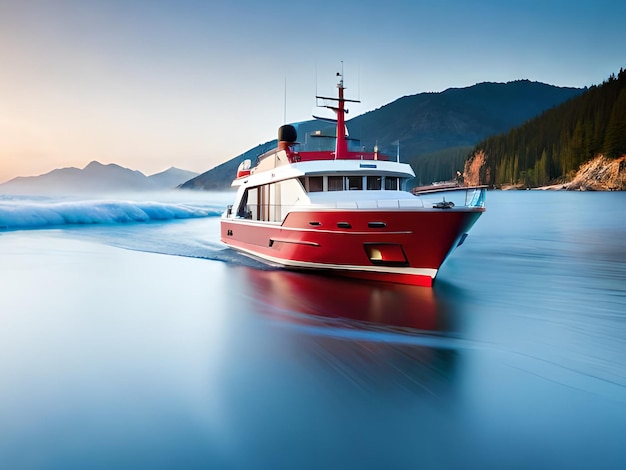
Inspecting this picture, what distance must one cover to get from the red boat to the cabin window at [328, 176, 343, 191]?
0.03 meters

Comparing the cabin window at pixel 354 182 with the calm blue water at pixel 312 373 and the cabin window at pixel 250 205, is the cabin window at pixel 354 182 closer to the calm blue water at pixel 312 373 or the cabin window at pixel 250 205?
the calm blue water at pixel 312 373

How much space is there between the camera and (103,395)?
17.7 ft

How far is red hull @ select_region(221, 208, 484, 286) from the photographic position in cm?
1062

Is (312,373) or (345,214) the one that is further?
(345,214)

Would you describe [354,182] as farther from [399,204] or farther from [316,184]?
[399,204]

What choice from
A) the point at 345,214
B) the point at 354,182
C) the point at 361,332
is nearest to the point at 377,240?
the point at 345,214

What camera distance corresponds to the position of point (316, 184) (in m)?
13.4

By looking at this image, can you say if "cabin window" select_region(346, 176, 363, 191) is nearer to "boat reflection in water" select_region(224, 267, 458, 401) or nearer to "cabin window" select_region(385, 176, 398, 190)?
"cabin window" select_region(385, 176, 398, 190)

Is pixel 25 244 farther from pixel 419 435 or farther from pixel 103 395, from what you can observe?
pixel 419 435

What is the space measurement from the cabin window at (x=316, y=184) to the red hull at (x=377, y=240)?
1294mm

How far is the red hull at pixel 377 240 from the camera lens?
10.6 meters

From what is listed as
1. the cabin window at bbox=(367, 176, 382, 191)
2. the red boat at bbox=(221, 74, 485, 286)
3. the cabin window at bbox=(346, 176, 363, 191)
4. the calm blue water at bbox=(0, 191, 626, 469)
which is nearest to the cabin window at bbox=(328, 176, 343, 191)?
the red boat at bbox=(221, 74, 485, 286)

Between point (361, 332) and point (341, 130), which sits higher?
point (341, 130)

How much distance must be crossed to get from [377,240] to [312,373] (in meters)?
5.83
